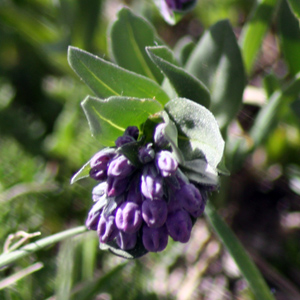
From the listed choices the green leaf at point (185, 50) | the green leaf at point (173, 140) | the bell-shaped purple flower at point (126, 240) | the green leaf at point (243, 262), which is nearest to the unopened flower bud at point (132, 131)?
the green leaf at point (173, 140)

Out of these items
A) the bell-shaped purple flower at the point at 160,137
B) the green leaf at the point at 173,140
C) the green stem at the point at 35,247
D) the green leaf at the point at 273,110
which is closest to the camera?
the green leaf at the point at 173,140

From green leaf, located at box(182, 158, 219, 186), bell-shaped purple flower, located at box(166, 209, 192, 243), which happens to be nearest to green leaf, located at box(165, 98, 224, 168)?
green leaf, located at box(182, 158, 219, 186)

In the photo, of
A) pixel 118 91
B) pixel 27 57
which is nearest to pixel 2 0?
pixel 27 57

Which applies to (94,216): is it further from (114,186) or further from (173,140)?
(173,140)

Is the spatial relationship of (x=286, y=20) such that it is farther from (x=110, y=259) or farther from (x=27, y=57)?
(x=27, y=57)

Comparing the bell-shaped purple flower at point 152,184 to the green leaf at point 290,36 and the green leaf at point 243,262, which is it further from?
the green leaf at point 290,36

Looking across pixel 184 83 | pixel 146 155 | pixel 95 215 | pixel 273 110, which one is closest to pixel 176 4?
pixel 184 83
